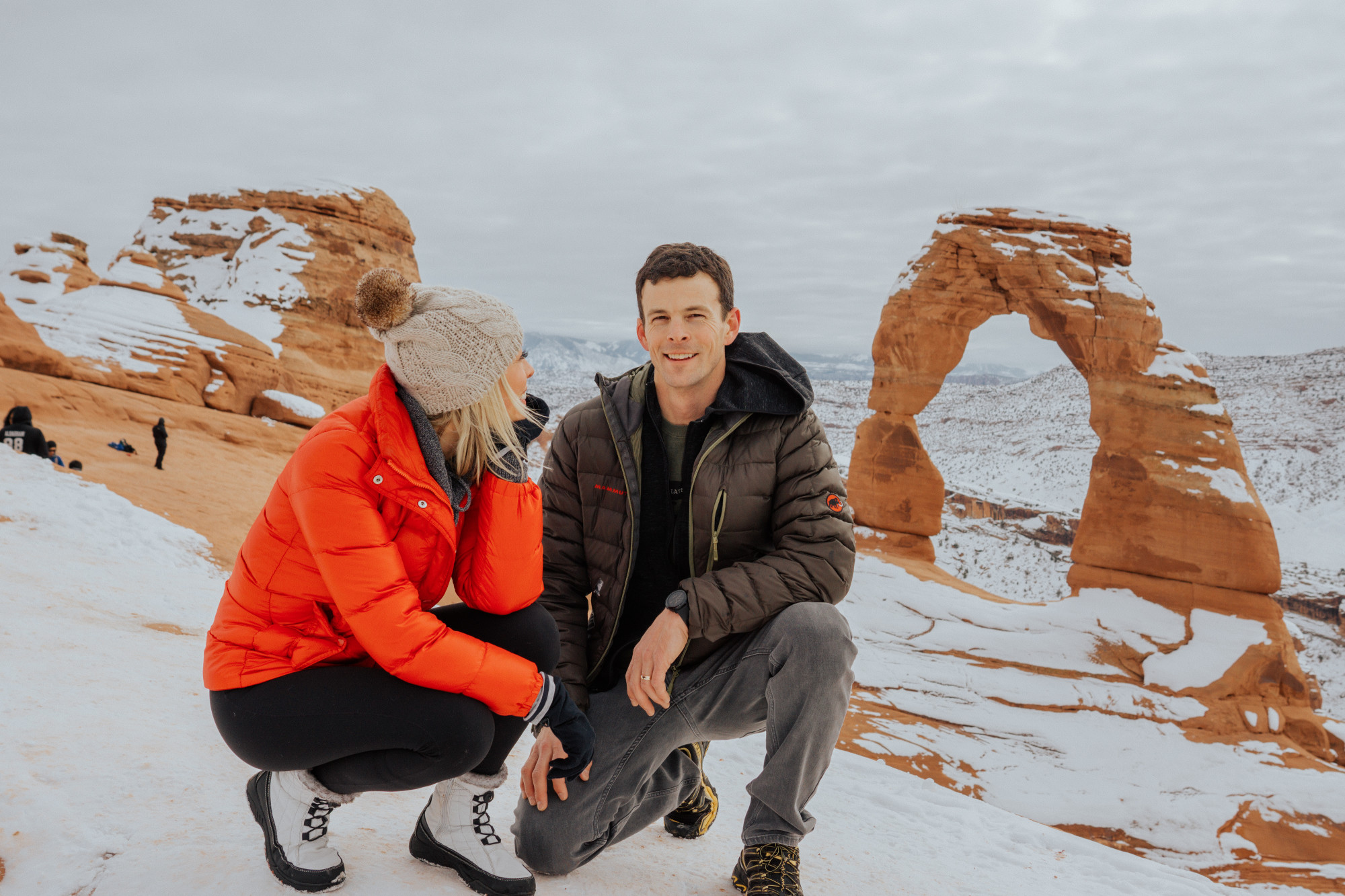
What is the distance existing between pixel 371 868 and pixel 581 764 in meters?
0.65

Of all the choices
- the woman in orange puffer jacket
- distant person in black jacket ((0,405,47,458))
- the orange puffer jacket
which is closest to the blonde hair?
the woman in orange puffer jacket

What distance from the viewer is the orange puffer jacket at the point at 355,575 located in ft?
5.72

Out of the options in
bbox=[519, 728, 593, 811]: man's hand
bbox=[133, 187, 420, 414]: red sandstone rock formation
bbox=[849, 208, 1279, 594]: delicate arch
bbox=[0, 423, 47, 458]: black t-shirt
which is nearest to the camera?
bbox=[519, 728, 593, 811]: man's hand

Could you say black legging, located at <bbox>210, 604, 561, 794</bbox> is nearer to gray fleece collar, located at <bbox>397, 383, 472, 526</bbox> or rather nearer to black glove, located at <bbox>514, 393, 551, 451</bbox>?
gray fleece collar, located at <bbox>397, 383, 472, 526</bbox>

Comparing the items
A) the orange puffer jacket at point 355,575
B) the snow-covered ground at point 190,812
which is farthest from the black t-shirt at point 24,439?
the orange puffer jacket at point 355,575

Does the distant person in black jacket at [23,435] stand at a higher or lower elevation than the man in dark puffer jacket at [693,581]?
lower

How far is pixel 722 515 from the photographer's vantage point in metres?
2.76

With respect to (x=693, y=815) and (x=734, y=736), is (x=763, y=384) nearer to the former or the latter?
(x=734, y=736)

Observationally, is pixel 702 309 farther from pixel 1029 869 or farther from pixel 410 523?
pixel 1029 869

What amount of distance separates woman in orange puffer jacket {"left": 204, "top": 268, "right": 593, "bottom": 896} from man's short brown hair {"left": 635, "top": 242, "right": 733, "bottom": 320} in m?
0.90

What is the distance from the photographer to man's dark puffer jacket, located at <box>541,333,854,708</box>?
257cm

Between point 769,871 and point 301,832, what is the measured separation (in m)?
1.41

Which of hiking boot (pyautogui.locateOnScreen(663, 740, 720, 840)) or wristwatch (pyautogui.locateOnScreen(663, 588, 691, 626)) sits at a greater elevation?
wristwatch (pyautogui.locateOnScreen(663, 588, 691, 626))

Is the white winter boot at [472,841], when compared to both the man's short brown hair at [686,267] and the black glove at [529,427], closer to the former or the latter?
the black glove at [529,427]
